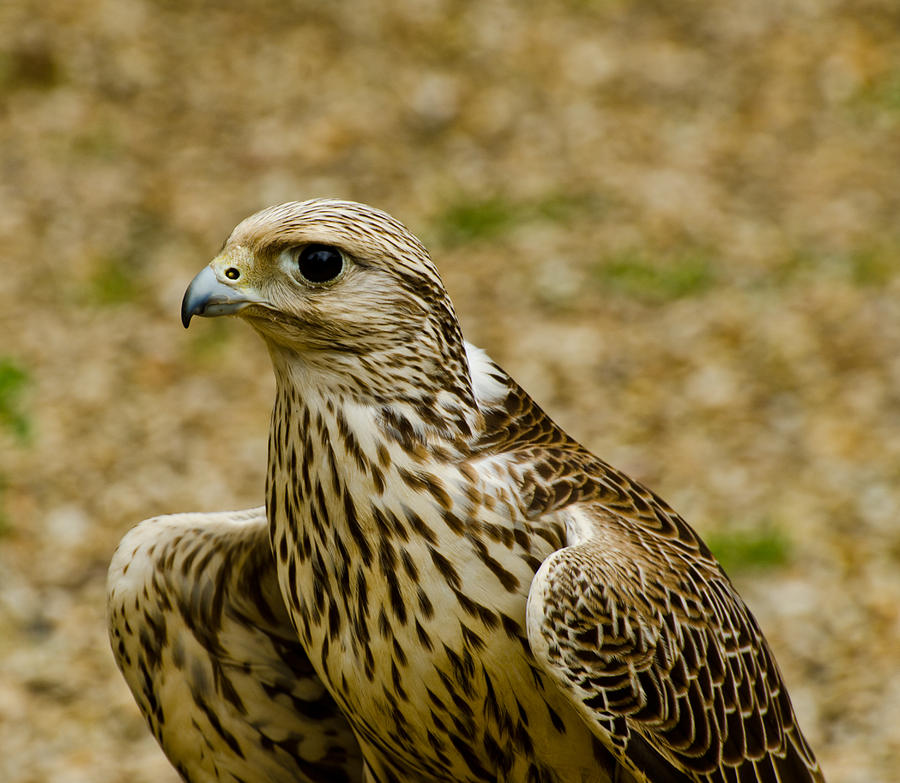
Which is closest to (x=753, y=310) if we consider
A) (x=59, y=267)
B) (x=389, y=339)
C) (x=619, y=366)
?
(x=619, y=366)

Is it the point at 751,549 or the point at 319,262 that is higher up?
the point at 751,549

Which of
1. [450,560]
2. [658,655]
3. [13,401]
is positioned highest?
[13,401]

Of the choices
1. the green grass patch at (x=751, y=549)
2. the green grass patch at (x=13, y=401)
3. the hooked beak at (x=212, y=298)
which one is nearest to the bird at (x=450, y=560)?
the hooked beak at (x=212, y=298)

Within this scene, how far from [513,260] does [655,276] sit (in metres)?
0.73

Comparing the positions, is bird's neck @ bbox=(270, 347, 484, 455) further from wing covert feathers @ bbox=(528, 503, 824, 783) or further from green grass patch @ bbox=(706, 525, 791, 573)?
green grass patch @ bbox=(706, 525, 791, 573)

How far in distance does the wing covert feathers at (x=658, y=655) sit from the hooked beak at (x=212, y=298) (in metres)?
0.76

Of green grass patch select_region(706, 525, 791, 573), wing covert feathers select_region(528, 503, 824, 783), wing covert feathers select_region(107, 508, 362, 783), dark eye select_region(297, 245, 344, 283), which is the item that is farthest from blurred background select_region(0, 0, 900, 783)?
dark eye select_region(297, 245, 344, 283)

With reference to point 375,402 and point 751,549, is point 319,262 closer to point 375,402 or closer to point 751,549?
point 375,402

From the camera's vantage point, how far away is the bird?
103 inches

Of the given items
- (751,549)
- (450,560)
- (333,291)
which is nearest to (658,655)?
(450,560)

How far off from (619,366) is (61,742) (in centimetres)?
312

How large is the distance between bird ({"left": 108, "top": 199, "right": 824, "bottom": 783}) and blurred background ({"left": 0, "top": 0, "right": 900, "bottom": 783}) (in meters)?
2.01

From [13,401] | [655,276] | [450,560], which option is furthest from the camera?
[655,276]

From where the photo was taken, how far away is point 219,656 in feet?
10.6
